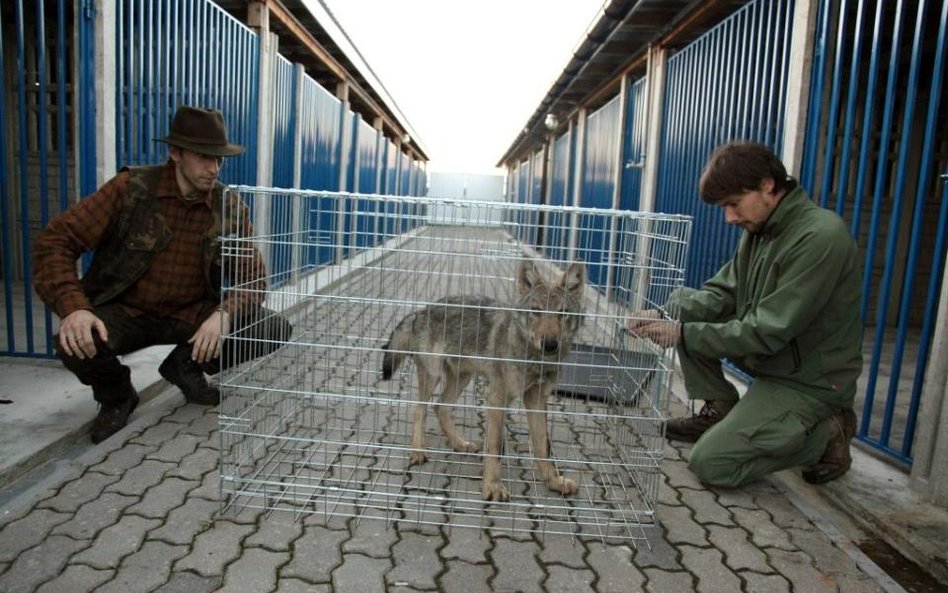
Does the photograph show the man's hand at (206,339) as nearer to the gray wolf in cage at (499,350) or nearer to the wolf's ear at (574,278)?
the gray wolf in cage at (499,350)

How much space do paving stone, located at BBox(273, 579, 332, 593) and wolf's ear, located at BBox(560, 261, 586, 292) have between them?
176 cm

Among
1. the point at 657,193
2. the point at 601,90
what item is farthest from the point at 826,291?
the point at 601,90

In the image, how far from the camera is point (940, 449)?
366 cm

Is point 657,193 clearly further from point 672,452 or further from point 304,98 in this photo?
point 304,98

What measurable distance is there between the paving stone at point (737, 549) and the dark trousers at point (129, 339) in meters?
2.61

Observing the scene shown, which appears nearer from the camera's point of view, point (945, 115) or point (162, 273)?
point (162, 273)

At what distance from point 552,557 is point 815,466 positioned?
194cm

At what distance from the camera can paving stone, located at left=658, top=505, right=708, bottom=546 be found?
11.2ft

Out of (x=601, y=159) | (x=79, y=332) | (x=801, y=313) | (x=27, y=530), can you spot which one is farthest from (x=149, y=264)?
(x=601, y=159)

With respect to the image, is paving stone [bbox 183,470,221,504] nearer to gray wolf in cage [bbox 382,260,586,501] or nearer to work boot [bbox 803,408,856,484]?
gray wolf in cage [bbox 382,260,586,501]

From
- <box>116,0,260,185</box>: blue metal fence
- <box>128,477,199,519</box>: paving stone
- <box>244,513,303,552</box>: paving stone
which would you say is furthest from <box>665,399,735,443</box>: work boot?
<box>116,0,260,185</box>: blue metal fence

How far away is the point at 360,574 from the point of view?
2.91 m

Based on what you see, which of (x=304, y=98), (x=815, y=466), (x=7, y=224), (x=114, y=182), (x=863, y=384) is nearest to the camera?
(x=815, y=466)

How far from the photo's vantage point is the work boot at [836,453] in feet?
13.3
